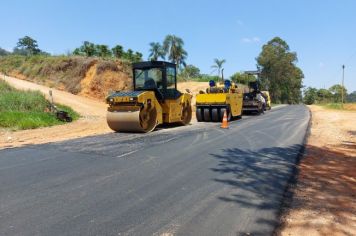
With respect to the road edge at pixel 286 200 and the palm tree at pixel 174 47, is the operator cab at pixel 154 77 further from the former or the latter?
the palm tree at pixel 174 47

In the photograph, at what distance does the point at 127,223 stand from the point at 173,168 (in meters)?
3.10

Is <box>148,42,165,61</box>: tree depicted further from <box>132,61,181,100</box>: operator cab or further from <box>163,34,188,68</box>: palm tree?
<box>132,61,181,100</box>: operator cab

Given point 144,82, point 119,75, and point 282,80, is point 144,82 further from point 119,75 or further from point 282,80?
point 282,80

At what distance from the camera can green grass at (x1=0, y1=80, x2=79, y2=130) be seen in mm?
15836

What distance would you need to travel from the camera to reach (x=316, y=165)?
8344 millimetres

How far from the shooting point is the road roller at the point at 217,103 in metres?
19.2

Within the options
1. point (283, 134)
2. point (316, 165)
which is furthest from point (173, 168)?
point (283, 134)

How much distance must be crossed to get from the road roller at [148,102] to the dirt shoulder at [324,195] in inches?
244

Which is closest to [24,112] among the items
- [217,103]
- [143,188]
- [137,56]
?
[217,103]

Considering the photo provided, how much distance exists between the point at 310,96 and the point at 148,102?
105 m

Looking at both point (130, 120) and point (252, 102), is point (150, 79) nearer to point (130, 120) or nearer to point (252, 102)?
point (130, 120)

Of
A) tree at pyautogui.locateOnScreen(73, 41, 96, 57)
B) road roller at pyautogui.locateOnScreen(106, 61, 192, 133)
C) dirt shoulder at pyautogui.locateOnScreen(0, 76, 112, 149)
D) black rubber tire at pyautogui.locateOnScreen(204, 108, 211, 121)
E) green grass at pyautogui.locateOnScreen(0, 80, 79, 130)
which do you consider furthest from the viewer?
tree at pyautogui.locateOnScreen(73, 41, 96, 57)

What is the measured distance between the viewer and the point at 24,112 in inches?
690

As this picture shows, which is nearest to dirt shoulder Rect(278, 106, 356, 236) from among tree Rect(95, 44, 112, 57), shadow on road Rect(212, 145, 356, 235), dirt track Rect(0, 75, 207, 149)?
shadow on road Rect(212, 145, 356, 235)
